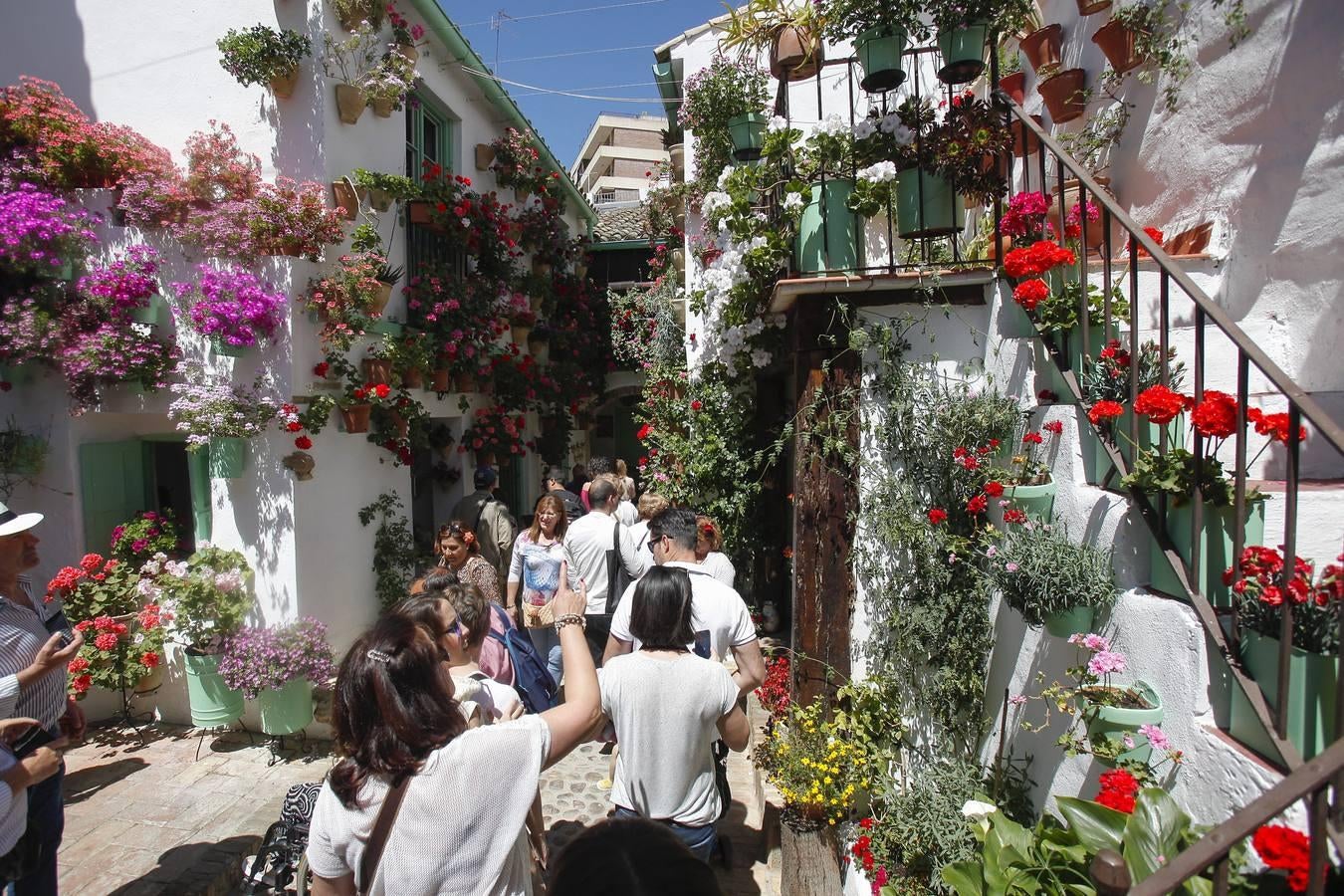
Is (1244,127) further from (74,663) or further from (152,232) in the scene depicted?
(74,663)

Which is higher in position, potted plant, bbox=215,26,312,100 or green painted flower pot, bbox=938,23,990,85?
potted plant, bbox=215,26,312,100

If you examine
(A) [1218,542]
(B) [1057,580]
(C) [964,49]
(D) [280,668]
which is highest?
(C) [964,49]

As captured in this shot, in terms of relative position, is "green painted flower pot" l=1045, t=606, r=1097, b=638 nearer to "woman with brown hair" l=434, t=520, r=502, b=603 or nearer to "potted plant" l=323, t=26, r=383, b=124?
"woman with brown hair" l=434, t=520, r=502, b=603

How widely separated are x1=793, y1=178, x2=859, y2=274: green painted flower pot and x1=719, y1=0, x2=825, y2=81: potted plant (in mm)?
1057

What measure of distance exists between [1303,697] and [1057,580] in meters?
0.82

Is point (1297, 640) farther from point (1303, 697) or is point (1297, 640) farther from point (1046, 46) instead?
point (1046, 46)

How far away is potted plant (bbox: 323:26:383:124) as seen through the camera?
532 cm

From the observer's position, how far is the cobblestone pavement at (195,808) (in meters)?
3.80

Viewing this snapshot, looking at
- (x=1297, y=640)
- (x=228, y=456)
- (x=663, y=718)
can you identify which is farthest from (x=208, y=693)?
(x=1297, y=640)

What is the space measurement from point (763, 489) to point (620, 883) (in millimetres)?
5709

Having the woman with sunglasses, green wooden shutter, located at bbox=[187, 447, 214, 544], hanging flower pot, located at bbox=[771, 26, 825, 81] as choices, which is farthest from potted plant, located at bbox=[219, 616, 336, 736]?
hanging flower pot, located at bbox=[771, 26, 825, 81]

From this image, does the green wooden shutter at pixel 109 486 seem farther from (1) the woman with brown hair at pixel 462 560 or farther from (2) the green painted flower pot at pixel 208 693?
(1) the woman with brown hair at pixel 462 560

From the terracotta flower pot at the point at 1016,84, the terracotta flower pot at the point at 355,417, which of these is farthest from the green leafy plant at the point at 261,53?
the terracotta flower pot at the point at 1016,84

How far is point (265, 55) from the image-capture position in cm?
506
